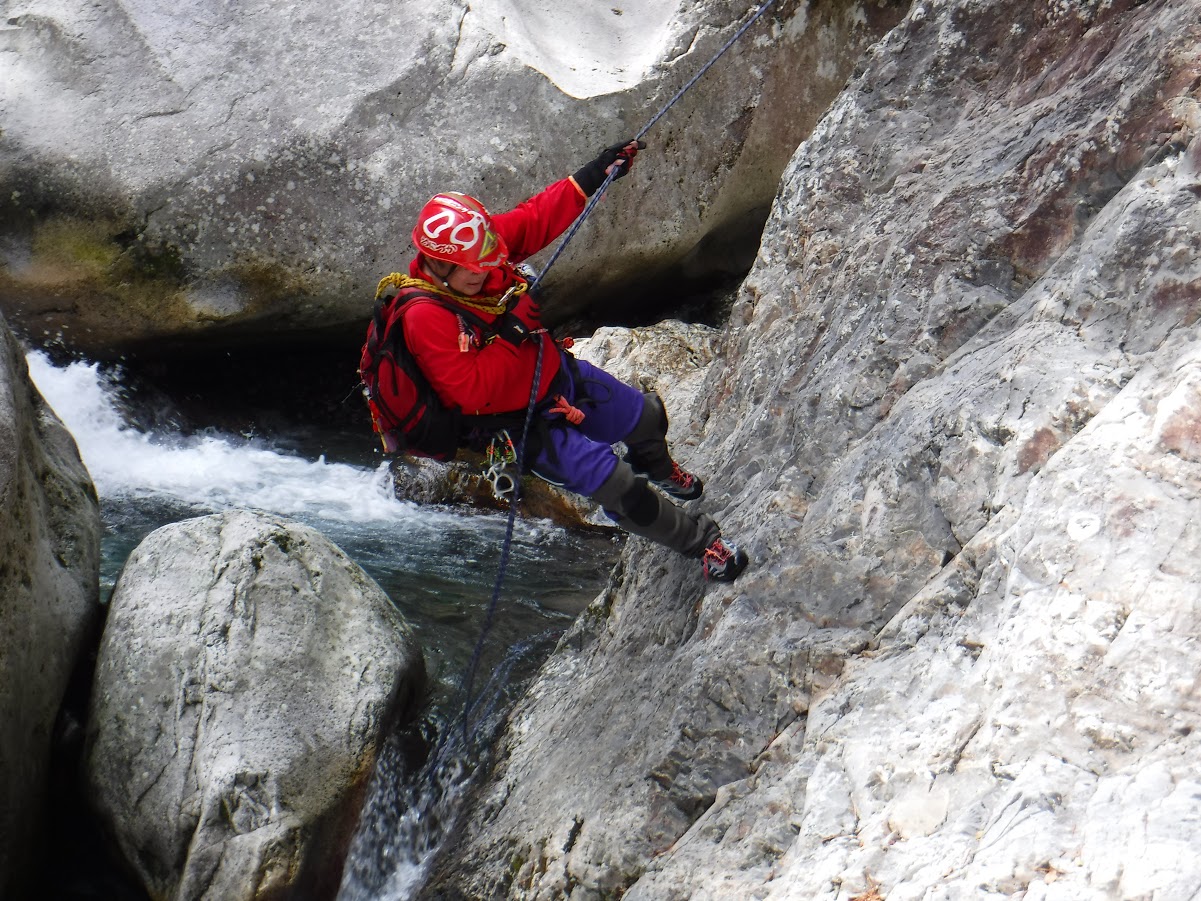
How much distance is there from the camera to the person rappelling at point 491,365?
13.5ft

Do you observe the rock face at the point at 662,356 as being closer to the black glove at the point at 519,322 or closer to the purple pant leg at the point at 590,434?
the purple pant leg at the point at 590,434

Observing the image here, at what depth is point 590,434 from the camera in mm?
4961

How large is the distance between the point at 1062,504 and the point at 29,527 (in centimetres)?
471

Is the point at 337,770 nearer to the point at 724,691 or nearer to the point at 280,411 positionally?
the point at 724,691

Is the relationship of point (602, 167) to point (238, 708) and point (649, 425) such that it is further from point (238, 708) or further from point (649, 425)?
point (238, 708)

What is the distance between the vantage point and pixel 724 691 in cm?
352

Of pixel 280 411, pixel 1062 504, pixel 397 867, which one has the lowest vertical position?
pixel 280 411

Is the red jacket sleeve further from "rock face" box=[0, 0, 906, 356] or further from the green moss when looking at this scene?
the green moss

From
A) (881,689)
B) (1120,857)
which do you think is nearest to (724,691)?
(881,689)

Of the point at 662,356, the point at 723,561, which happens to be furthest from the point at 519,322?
the point at 662,356

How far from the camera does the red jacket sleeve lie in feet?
15.3

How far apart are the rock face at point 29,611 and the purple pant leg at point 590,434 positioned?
2556 millimetres

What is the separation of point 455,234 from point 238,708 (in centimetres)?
263

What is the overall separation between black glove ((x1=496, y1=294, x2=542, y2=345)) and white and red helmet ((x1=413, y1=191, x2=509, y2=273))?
0.29 meters
